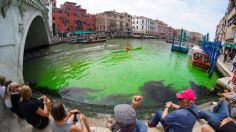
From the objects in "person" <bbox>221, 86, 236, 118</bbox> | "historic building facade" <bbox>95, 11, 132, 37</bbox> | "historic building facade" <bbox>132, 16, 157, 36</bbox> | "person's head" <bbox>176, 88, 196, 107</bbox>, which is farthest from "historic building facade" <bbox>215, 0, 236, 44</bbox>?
"historic building facade" <bbox>132, 16, 157, 36</bbox>

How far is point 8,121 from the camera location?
420cm

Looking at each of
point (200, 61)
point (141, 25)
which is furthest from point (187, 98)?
point (141, 25)

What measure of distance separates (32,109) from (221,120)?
333 cm

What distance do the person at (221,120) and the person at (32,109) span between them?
2737mm

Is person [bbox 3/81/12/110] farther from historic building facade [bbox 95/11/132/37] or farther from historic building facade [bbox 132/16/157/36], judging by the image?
historic building facade [bbox 132/16/157/36]

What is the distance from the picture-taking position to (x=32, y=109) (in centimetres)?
327

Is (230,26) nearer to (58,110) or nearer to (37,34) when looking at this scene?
(37,34)

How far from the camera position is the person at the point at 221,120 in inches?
115

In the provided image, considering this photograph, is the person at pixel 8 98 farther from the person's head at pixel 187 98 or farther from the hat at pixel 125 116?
the person's head at pixel 187 98

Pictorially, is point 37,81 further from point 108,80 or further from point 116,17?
point 116,17

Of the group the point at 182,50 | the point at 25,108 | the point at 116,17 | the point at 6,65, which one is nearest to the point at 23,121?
the point at 25,108

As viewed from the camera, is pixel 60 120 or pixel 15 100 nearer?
pixel 60 120

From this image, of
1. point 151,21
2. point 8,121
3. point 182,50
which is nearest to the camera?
point 8,121

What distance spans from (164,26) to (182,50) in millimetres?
95625
